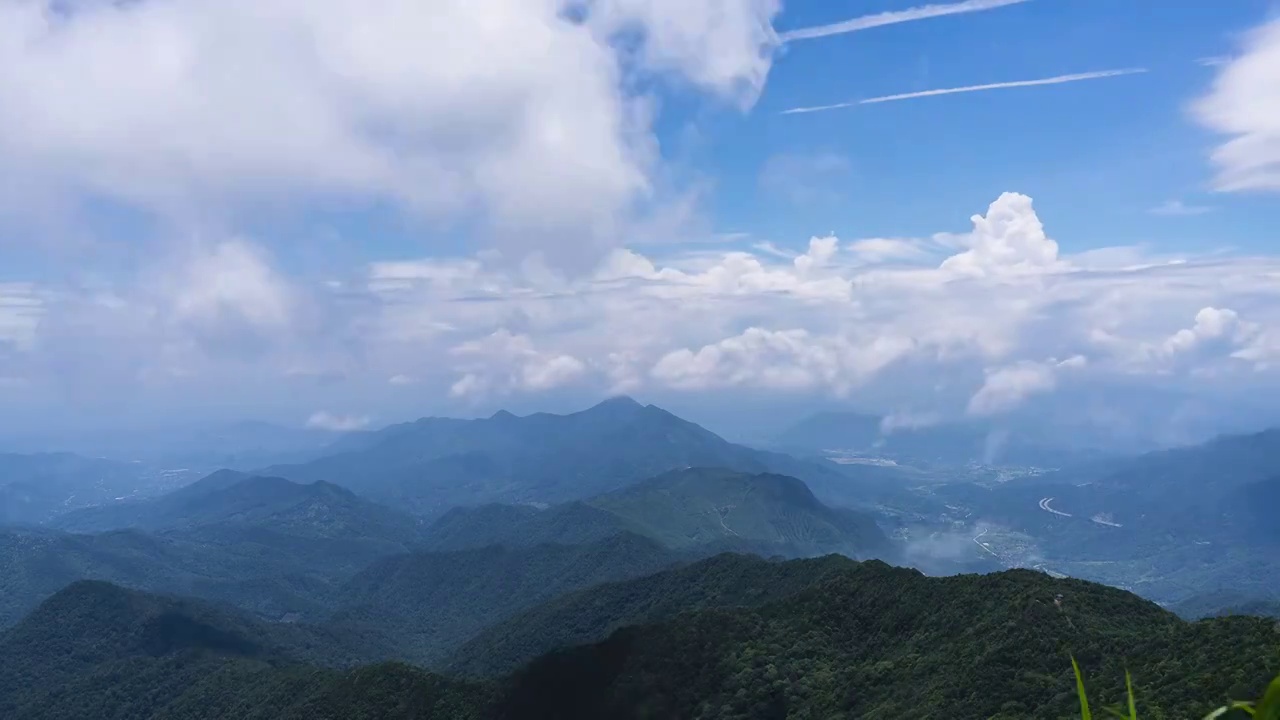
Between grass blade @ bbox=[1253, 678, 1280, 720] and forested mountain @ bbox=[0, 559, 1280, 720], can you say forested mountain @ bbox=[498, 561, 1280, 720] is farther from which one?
grass blade @ bbox=[1253, 678, 1280, 720]

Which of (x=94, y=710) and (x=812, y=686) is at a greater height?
(x=812, y=686)

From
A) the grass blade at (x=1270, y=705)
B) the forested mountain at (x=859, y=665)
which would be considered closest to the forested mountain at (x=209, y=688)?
the forested mountain at (x=859, y=665)

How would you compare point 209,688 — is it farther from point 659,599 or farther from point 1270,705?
point 1270,705

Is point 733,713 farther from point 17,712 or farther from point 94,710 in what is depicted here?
point 17,712

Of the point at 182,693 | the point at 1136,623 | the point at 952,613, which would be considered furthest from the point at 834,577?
the point at 182,693

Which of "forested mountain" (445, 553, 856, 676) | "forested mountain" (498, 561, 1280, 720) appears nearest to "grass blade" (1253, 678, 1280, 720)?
"forested mountain" (498, 561, 1280, 720)

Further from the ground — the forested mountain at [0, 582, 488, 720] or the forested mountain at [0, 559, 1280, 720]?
the forested mountain at [0, 559, 1280, 720]

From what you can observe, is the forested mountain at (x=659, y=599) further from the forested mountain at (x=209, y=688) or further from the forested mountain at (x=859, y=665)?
the forested mountain at (x=209, y=688)

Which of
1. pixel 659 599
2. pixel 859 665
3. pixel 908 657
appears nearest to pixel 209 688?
pixel 659 599
